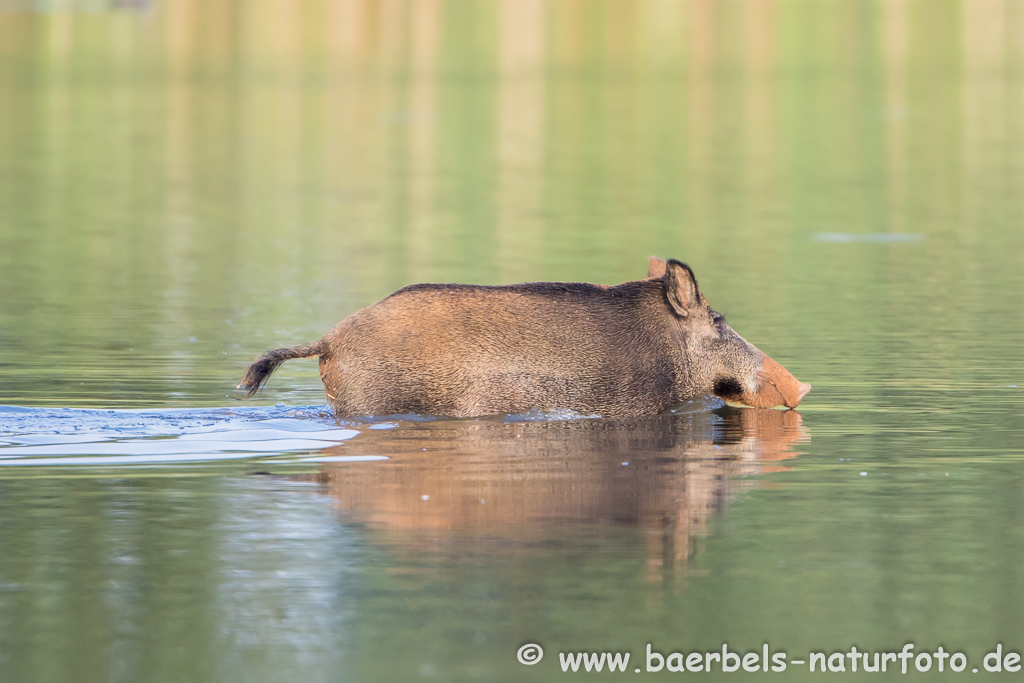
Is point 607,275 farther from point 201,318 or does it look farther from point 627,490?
point 627,490

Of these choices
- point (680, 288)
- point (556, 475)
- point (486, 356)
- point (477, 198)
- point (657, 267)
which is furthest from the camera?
point (477, 198)

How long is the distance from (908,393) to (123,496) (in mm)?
6242

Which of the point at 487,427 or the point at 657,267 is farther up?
the point at 657,267

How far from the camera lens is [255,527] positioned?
9.28m

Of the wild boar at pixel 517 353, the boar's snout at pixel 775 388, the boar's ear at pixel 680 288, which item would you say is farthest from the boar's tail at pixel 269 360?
the boar's snout at pixel 775 388

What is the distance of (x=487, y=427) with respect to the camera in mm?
12016

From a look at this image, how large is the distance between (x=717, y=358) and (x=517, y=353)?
5.89 ft

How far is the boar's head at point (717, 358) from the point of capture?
43.0 ft

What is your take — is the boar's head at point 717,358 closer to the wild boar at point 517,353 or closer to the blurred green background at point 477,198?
the wild boar at point 517,353

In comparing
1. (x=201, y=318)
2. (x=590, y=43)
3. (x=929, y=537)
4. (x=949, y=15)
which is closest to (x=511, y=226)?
(x=201, y=318)

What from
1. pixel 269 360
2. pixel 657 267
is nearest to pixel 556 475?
pixel 269 360

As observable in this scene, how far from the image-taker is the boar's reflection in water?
30.6 ft

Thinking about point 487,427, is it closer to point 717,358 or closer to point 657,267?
point 717,358

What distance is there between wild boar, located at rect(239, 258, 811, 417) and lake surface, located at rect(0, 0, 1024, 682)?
20 centimetres
